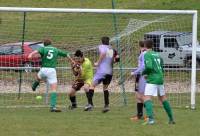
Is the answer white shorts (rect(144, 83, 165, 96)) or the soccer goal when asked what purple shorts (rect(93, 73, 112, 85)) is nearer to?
the soccer goal

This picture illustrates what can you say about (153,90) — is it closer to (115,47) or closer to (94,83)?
(94,83)

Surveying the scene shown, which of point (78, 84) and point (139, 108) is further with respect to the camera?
point (78, 84)

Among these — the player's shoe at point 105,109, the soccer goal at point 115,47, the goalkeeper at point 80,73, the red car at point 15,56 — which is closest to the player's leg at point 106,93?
the player's shoe at point 105,109

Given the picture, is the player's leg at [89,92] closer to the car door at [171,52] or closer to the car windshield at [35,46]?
the car windshield at [35,46]

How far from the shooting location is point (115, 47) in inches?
806

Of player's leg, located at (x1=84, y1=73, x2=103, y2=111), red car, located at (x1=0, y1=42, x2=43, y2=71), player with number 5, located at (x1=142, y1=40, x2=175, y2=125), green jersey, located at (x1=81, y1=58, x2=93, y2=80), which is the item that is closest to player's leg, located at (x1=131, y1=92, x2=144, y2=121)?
player with number 5, located at (x1=142, y1=40, x2=175, y2=125)

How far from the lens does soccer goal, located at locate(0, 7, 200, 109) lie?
66.1 feet

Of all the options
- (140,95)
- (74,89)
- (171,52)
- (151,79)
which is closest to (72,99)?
(74,89)

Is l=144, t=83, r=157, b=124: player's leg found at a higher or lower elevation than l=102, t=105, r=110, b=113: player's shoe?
higher

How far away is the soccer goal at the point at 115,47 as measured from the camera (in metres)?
20.1

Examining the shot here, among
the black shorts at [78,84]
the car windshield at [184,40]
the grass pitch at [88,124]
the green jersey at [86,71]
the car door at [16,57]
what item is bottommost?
the grass pitch at [88,124]

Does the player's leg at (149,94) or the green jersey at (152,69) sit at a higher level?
the green jersey at (152,69)

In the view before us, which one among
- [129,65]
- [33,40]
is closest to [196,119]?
[129,65]

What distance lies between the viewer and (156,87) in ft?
50.1
